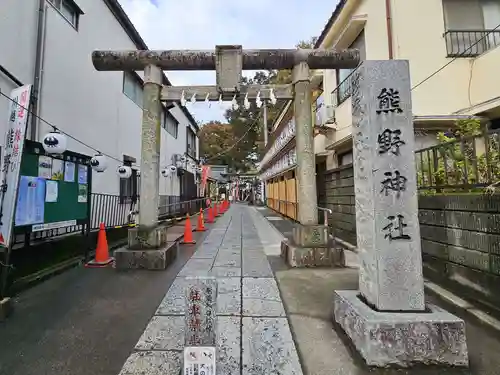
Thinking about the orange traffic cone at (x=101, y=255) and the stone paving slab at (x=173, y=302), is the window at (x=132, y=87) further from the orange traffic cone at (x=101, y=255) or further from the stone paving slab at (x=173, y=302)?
the stone paving slab at (x=173, y=302)

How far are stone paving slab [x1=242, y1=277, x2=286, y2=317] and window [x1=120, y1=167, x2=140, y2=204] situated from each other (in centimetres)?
792

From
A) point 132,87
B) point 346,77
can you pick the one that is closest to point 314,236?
point 346,77

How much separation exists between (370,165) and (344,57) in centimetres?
456

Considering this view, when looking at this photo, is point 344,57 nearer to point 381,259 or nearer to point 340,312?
point 381,259

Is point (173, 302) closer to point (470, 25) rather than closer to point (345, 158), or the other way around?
point (345, 158)

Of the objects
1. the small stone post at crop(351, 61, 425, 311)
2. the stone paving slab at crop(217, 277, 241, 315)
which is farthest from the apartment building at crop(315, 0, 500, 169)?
the stone paving slab at crop(217, 277, 241, 315)

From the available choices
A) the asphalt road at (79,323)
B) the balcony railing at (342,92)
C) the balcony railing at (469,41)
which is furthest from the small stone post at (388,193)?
the balcony railing at (469,41)

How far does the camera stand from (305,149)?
6461 mm

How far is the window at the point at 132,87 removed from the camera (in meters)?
11.9

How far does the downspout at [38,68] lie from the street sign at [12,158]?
250 cm

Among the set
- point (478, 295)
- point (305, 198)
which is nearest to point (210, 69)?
point (305, 198)

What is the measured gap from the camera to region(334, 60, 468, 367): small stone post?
9.05 feet

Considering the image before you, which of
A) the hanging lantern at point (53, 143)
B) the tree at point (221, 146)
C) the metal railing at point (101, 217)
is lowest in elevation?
the metal railing at point (101, 217)

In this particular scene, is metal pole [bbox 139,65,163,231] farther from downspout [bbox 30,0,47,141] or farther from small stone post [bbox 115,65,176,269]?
downspout [bbox 30,0,47,141]
